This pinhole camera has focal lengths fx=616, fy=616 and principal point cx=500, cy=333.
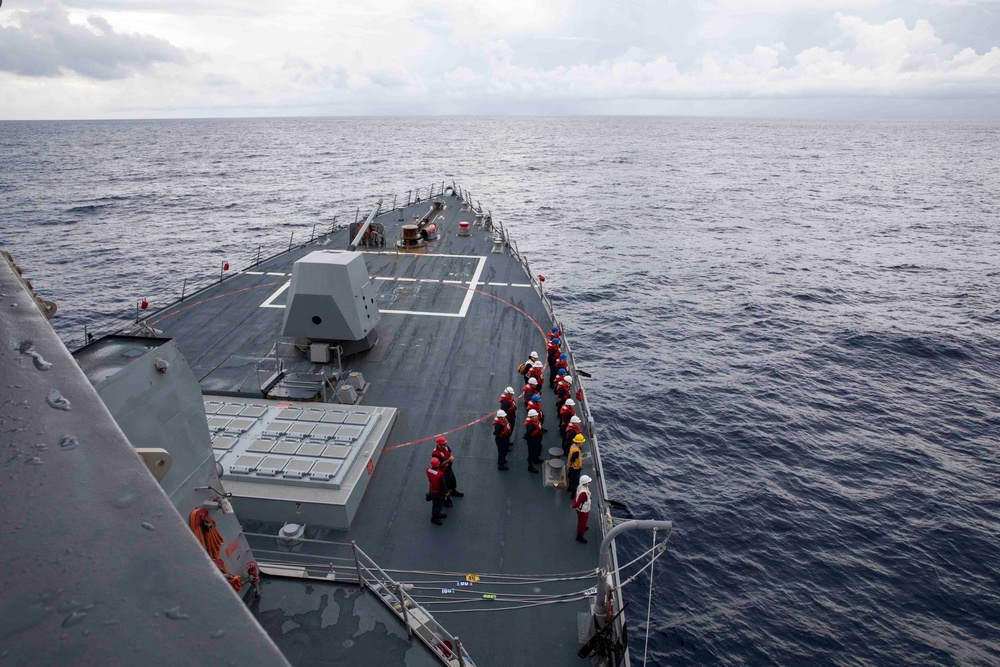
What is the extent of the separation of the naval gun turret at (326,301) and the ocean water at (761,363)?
1135 cm

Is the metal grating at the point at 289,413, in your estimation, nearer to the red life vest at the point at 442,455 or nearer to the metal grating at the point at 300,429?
the metal grating at the point at 300,429

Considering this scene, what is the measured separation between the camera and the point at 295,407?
610 inches

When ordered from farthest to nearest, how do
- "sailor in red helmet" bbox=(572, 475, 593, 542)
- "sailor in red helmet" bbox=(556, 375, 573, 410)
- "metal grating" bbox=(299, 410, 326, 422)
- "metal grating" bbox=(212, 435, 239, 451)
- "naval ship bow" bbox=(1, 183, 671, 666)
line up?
"sailor in red helmet" bbox=(556, 375, 573, 410) → "metal grating" bbox=(299, 410, 326, 422) → "metal grating" bbox=(212, 435, 239, 451) → "sailor in red helmet" bbox=(572, 475, 593, 542) → "naval ship bow" bbox=(1, 183, 671, 666)

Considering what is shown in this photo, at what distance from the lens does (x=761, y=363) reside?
105 feet

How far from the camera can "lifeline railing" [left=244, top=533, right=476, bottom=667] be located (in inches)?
325

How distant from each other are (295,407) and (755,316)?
103 ft

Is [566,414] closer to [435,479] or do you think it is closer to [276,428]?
[435,479]

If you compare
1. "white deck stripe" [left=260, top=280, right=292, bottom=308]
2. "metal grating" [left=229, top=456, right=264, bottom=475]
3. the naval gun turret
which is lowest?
"white deck stripe" [left=260, top=280, right=292, bottom=308]

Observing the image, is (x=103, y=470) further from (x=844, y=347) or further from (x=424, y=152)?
(x=424, y=152)

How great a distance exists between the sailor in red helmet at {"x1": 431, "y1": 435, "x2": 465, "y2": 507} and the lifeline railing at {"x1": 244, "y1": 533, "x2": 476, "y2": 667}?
2.28 meters

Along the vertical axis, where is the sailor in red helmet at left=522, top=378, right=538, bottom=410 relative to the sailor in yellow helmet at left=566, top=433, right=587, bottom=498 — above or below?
above

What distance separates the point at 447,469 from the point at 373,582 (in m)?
2.67

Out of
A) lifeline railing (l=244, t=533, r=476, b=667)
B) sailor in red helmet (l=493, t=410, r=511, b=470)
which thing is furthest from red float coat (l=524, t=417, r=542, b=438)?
lifeline railing (l=244, t=533, r=476, b=667)

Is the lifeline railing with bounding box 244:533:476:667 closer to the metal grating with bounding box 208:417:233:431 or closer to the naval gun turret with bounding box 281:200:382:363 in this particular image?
the metal grating with bounding box 208:417:233:431
